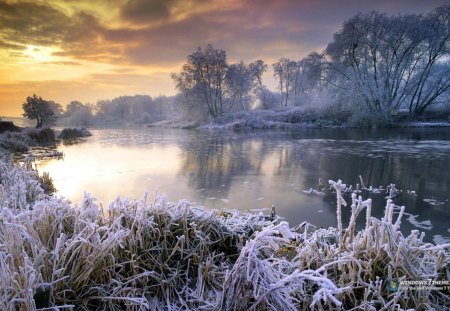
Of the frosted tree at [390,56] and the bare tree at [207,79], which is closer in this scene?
the frosted tree at [390,56]

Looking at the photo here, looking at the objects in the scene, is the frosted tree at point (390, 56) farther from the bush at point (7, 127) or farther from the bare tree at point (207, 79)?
the bush at point (7, 127)

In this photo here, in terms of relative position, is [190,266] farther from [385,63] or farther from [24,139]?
[385,63]

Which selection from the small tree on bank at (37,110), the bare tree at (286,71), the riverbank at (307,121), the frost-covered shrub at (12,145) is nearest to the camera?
the frost-covered shrub at (12,145)

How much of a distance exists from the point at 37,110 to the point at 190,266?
41.4 m

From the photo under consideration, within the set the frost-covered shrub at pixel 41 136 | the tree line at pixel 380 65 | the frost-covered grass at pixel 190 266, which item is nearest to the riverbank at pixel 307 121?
the tree line at pixel 380 65

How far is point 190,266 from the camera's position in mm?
2584

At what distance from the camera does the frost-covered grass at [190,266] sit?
5.70 ft

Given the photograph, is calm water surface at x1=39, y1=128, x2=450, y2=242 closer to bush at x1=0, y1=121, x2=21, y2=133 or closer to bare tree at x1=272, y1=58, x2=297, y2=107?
bush at x1=0, y1=121, x2=21, y2=133

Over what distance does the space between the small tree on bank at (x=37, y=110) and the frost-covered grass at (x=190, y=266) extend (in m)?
40.3

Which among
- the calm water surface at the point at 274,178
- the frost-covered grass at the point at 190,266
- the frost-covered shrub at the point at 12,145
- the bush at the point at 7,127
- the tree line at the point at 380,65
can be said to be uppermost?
the tree line at the point at 380,65

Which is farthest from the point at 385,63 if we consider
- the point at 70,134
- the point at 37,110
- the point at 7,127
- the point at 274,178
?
the point at 37,110

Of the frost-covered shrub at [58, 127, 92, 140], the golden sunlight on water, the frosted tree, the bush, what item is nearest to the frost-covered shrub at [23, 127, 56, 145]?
the bush

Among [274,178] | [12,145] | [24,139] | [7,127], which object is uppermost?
[7,127]

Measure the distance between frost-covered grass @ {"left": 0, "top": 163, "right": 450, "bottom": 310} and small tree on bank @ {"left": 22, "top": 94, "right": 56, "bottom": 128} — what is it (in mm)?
40345
